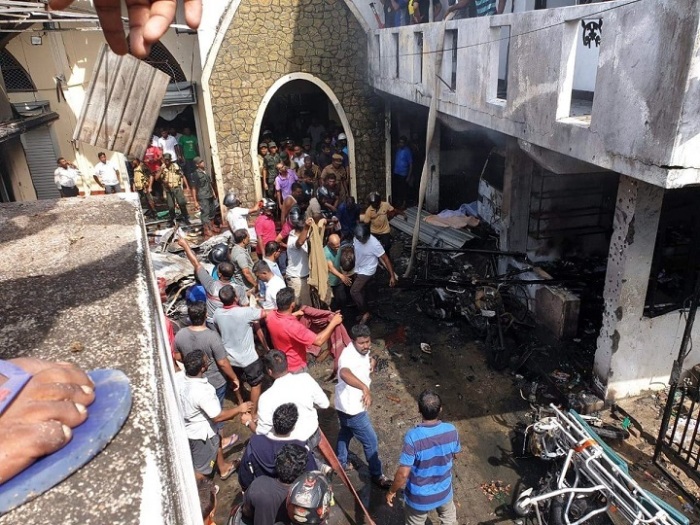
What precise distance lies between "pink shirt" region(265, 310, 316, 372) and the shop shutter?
10.2 m

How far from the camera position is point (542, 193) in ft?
26.7

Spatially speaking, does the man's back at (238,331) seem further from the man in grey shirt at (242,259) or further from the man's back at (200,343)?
the man in grey shirt at (242,259)

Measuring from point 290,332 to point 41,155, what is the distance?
10.9 m

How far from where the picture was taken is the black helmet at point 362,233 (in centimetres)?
724

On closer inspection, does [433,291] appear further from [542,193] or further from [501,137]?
[501,137]

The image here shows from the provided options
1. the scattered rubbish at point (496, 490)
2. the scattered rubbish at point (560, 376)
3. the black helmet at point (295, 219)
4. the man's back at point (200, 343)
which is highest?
Result: the black helmet at point (295, 219)

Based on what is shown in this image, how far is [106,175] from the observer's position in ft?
39.6

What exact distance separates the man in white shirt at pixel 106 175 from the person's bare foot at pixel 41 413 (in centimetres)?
1186

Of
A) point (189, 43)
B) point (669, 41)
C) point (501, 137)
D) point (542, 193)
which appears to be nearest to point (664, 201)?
point (669, 41)

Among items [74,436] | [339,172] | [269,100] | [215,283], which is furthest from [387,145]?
[74,436]

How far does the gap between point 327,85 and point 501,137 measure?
4.77 m

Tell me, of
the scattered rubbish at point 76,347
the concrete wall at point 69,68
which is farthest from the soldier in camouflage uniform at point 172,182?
the scattered rubbish at point 76,347

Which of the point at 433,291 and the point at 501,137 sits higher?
the point at 501,137

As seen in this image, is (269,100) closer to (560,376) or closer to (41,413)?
(560,376)
